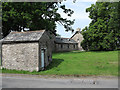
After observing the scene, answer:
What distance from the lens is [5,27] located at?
28.7 m

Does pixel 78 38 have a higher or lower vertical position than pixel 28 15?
lower

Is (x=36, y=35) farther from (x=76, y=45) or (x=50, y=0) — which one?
(x=76, y=45)

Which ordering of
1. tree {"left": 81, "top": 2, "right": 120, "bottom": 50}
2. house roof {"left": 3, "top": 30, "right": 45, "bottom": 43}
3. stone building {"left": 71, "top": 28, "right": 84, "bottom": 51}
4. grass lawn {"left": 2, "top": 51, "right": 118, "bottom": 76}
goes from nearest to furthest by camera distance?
grass lawn {"left": 2, "top": 51, "right": 118, "bottom": 76} < house roof {"left": 3, "top": 30, "right": 45, "bottom": 43} < tree {"left": 81, "top": 2, "right": 120, "bottom": 50} < stone building {"left": 71, "top": 28, "right": 84, "bottom": 51}

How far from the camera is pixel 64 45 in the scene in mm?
46406

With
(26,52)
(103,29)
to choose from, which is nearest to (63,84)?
(26,52)

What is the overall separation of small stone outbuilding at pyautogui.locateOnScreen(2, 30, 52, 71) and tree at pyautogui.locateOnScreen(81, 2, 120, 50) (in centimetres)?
2171

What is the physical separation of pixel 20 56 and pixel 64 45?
Result: 3214 cm

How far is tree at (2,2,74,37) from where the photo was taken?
24.7m

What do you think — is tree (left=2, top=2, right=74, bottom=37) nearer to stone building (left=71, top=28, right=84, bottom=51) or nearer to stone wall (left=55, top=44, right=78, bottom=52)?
stone wall (left=55, top=44, right=78, bottom=52)

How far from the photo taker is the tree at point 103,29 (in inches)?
1280

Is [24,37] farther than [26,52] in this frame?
Yes

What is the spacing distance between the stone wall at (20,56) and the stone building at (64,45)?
27462mm

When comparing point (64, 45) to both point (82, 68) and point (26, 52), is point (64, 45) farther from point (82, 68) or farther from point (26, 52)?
point (26, 52)

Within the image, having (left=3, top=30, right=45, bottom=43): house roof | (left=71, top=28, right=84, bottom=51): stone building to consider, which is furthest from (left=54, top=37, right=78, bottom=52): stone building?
(left=3, top=30, right=45, bottom=43): house roof
